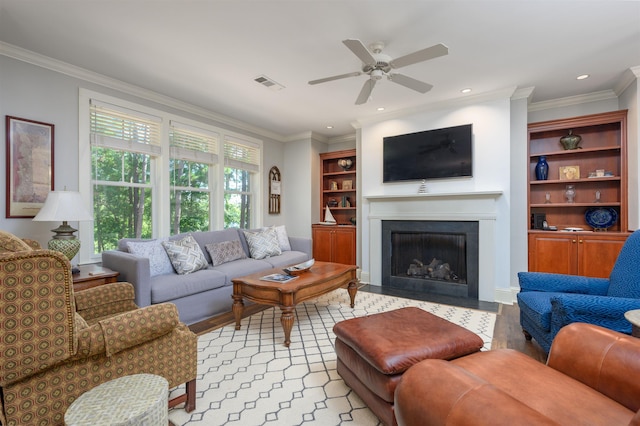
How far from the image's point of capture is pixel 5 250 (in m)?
1.18

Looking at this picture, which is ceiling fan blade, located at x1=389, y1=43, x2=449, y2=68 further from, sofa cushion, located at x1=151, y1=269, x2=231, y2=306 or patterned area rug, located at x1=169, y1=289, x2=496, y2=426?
sofa cushion, located at x1=151, y1=269, x2=231, y2=306

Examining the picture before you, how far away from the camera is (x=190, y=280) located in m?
2.92

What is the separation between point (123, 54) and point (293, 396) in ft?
10.7

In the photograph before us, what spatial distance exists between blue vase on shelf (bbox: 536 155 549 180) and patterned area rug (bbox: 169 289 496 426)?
2.06 metres

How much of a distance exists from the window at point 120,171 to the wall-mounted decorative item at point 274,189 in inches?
84.0

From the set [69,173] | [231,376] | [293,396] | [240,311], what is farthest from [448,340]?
[69,173]

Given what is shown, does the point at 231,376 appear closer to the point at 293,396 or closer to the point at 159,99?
the point at 293,396

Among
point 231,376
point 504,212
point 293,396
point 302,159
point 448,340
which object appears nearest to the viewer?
point 448,340

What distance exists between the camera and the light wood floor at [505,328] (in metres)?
2.37

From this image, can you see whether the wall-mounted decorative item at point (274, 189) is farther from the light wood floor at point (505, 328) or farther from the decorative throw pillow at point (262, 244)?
the light wood floor at point (505, 328)

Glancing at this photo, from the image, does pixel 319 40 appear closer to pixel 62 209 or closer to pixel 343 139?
pixel 62 209

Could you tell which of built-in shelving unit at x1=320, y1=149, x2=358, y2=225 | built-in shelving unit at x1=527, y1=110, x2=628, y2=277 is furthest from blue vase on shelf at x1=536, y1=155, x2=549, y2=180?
built-in shelving unit at x1=320, y1=149, x2=358, y2=225

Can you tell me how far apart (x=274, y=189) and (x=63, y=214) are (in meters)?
3.46

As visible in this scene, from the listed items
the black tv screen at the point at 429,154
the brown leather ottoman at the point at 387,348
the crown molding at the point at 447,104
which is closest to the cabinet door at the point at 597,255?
the black tv screen at the point at 429,154
